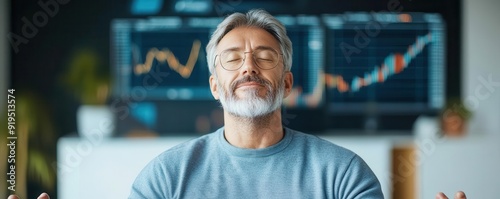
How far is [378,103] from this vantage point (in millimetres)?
3389

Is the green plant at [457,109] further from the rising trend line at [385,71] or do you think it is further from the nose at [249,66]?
the nose at [249,66]

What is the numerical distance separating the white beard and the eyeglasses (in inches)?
1.9

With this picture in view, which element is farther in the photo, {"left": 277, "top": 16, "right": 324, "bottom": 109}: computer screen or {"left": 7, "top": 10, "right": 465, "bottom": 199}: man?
{"left": 277, "top": 16, "right": 324, "bottom": 109}: computer screen

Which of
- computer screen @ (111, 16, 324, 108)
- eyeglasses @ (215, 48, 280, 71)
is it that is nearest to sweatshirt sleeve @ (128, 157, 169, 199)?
eyeglasses @ (215, 48, 280, 71)

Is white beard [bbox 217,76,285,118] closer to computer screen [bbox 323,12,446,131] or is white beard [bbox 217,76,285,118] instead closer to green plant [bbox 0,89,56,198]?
computer screen [bbox 323,12,446,131]

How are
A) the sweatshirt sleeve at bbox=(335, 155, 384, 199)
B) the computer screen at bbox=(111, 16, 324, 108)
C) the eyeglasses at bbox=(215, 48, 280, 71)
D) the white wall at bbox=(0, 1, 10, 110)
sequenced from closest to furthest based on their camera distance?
1. the sweatshirt sleeve at bbox=(335, 155, 384, 199)
2. the eyeglasses at bbox=(215, 48, 280, 71)
3. the white wall at bbox=(0, 1, 10, 110)
4. the computer screen at bbox=(111, 16, 324, 108)

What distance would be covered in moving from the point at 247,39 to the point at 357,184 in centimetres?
44

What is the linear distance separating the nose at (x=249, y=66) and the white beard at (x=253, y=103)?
1.7 inches

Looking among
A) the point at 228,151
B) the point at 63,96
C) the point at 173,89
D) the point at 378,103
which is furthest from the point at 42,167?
the point at 228,151

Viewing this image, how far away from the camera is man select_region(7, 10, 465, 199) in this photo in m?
1.54

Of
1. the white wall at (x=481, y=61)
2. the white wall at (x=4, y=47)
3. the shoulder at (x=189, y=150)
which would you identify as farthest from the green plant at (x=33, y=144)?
the white wall at (x=481, y=61)

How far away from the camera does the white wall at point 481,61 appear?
3.31 metres

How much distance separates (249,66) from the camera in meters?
1.60

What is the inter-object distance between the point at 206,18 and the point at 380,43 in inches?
34.7
